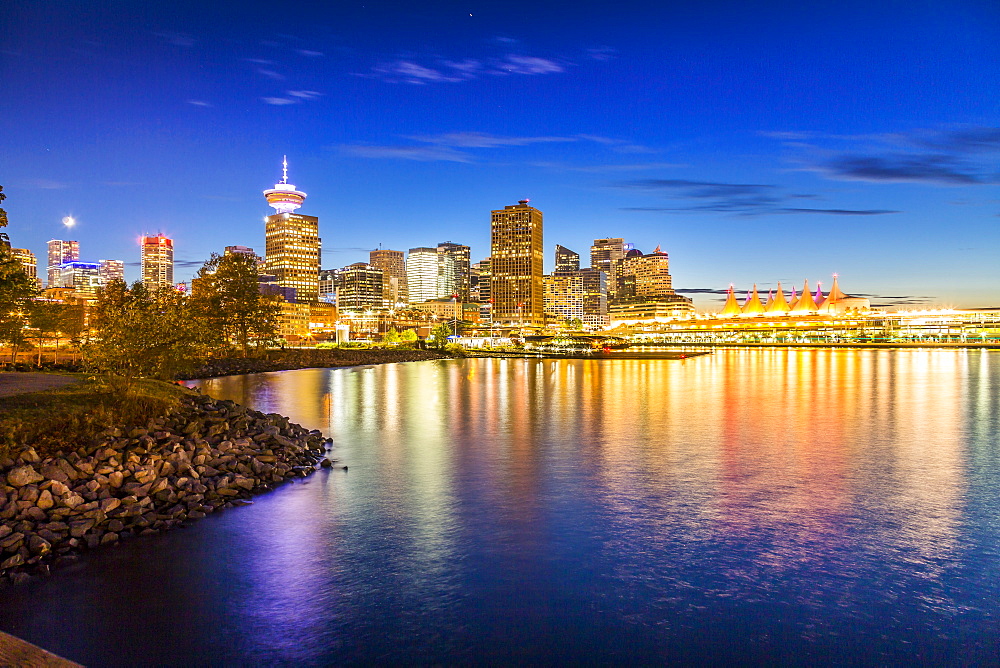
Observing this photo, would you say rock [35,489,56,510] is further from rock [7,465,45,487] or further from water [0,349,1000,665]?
water [0,349,1000,665]

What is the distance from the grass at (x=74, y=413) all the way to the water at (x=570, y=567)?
4519mm

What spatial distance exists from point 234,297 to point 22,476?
64.8 meters

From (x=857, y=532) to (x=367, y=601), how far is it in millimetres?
10190

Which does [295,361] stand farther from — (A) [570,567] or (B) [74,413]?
(A) [570,567]

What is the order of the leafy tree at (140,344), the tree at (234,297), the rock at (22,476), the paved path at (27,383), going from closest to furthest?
the rock at (22,476) < the leafy tree at (140,344) < the paved path at (27,383) < the tree at (234,297)

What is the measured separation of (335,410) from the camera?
35.2 metres

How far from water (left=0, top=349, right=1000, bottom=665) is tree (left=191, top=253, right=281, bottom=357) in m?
56.0

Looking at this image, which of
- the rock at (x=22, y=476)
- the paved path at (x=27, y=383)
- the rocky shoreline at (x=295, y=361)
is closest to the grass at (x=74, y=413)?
the rock at (x=22, y=476)

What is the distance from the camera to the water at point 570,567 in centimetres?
907

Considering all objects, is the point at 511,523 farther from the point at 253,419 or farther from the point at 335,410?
the point at 335,410

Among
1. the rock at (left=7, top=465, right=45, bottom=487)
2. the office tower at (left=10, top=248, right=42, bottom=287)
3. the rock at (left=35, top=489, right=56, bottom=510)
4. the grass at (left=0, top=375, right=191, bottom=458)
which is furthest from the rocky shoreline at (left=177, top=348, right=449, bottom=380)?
the rock at (left=35, top=489, right=56, bottom=510)

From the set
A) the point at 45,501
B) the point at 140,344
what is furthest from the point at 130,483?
the point at 140,344

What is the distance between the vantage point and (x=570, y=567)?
11719 millimetres

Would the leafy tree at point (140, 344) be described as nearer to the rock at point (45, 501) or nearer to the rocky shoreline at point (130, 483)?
the rocky shoreline at point (130, 483)
